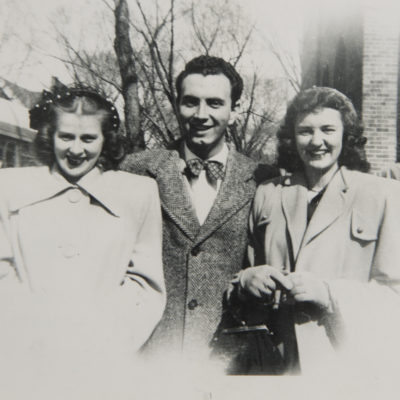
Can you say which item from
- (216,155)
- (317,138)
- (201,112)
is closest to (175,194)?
(216,155)

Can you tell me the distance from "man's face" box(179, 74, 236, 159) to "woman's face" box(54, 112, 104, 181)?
1.83ft

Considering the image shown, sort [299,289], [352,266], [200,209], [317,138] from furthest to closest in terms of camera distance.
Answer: [200,209] → [317,138] → [352,266] → [299,289]

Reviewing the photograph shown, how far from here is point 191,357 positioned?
8.46 feet

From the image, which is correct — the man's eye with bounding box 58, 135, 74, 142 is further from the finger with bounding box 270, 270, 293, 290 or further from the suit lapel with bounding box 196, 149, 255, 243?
the finger with bounding box 270, 270, 293, 290

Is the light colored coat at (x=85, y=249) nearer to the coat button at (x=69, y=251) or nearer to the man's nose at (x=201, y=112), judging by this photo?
the coat button at (x=69, y=251)

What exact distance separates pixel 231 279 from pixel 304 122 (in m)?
0.88

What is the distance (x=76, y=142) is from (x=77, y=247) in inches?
18.9

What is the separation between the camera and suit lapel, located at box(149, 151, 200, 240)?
8.76 feet

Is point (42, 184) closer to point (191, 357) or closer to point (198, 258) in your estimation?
point (198, 258)

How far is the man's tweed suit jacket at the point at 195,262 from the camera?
2627mm

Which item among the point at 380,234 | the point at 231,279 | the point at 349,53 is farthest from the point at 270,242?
the point at 349,53

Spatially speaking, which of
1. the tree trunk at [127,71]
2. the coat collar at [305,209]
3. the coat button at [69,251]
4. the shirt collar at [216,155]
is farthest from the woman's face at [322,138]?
the tree trunk at [127,71]

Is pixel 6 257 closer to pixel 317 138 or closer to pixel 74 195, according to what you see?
pixel 74 195

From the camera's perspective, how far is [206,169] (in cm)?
Result: 280
